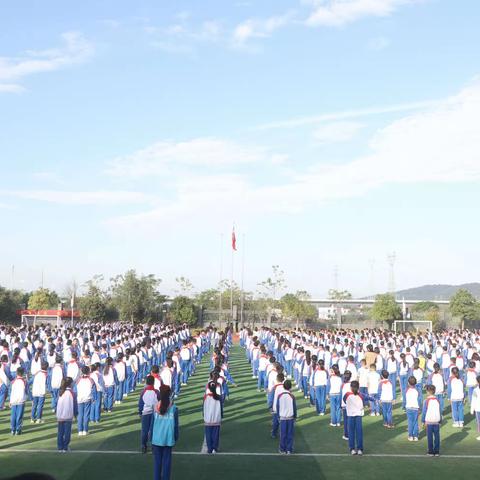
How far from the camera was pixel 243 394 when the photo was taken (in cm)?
1970

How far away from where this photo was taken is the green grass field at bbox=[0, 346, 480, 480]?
34.2 feet

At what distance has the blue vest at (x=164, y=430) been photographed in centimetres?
920

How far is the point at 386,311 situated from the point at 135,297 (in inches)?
831

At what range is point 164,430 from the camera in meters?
9.21

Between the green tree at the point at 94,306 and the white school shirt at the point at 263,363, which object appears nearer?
the white school shirt at the point at 263,363

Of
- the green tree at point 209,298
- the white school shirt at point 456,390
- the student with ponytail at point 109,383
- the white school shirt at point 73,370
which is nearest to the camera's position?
the white school shirt at point 456,390

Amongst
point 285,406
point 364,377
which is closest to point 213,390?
point 285,406

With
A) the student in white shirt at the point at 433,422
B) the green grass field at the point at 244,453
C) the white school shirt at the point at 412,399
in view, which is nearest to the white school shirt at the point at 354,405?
the green grass field at the point at 244,453

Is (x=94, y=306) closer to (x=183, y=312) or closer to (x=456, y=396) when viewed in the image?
(x=183, y=312)

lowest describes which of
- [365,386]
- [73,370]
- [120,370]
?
[365,386]

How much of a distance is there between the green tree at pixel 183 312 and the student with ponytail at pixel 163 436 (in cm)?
4108

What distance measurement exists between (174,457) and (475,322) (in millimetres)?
45298

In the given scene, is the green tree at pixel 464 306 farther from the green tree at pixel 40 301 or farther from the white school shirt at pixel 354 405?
the white school shirt at pixel 354 405

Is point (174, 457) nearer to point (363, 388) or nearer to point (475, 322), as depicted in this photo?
point (363, 388)
